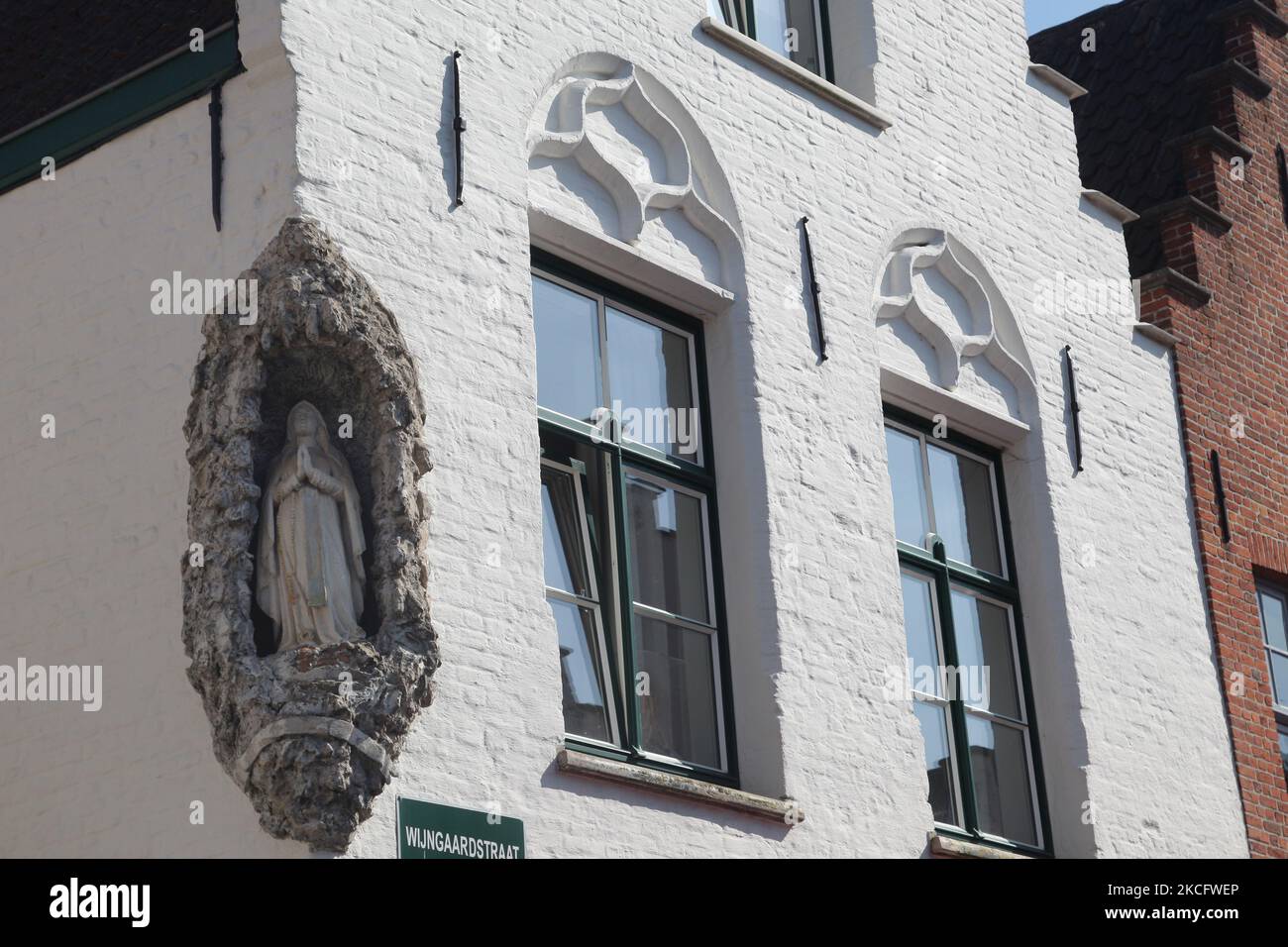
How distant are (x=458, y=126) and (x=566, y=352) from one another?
115 centimetres

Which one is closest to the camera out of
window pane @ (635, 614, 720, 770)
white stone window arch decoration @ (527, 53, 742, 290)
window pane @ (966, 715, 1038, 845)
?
window pane @ (635, 614, 720, 770)

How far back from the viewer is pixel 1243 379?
13.3m

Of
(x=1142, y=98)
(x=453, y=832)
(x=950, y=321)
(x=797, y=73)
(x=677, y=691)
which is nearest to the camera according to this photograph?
(x=453, y=832)

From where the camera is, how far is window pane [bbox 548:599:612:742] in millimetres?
8922

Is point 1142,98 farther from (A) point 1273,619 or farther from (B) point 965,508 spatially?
(B) point 965,508

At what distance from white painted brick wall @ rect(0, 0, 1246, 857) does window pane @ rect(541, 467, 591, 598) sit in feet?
1.61

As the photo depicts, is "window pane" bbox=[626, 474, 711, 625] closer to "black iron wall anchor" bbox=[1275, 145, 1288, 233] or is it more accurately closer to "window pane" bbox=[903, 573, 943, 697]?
"window pane" bbox=[903, 573, 943, 697]

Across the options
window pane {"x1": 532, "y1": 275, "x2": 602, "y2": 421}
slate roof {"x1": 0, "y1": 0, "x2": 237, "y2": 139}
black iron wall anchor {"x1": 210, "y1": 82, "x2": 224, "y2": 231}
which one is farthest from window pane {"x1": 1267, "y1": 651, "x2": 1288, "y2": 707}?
slate roof {"x1": 0, "y1": 0, "x2": 237, "y2": 139}

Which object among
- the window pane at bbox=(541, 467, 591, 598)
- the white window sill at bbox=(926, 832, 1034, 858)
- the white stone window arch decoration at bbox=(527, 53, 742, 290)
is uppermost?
the white stone window arch decoration at bbox=(527, 53, 742, 290)

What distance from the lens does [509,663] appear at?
833 centimetres

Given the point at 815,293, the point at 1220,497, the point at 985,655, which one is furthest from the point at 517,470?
the point at 1220,497

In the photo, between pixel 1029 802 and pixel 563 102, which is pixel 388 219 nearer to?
pixel 563 102

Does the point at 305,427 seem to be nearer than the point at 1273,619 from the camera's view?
Yes
